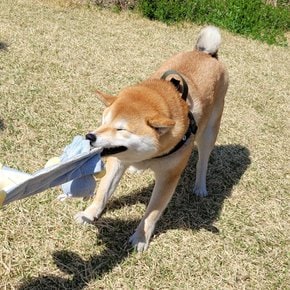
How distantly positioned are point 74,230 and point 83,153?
892 mm

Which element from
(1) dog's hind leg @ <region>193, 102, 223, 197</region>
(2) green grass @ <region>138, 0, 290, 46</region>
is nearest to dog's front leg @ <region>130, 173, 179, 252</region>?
(1) dog's hind leg @ <region>193, 102, 223, 197</region>

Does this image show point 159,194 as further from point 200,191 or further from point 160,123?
point 200,191

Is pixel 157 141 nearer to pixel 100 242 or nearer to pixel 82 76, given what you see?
pixel 100 242

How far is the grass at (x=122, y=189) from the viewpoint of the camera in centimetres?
273

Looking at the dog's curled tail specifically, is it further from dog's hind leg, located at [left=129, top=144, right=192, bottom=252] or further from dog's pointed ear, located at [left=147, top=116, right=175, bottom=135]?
dog's pointed ear, located at [left=147, top=116, right=175, bottom=135]

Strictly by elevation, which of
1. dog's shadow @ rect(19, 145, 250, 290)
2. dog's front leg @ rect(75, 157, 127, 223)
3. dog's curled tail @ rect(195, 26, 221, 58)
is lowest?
dog's shadow @ rect(19, 145, 250, 290)

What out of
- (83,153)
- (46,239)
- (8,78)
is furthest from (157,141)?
(8,78)

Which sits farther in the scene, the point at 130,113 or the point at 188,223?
the point at 188,223

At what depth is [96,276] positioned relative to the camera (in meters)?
2.62

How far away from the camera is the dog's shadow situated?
8.52ft

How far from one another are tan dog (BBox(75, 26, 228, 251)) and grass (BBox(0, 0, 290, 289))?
197 millimetres

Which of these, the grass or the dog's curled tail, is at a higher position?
the dog's curled tail

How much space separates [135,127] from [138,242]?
88cm

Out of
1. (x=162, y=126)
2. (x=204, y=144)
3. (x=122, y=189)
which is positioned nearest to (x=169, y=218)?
(x=122, y=189)
